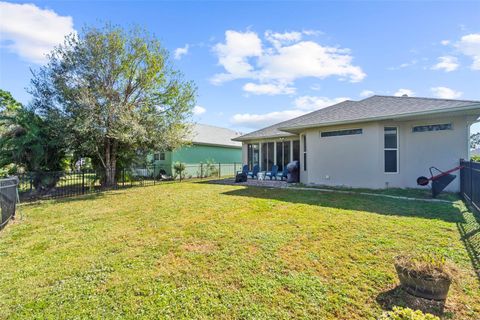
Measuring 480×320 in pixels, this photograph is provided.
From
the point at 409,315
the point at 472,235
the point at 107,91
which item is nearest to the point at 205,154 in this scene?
the point at 107,91

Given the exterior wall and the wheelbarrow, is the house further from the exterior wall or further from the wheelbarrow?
the wheelbarrow

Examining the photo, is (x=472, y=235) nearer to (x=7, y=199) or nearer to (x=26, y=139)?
(x=7, y=199)

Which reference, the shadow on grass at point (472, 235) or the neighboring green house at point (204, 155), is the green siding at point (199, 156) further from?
the shadow on grass at point (472, 235)

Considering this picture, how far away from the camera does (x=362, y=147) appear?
10.2 meters

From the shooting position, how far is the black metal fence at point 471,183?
6266 millimetres

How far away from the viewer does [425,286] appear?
267 cm

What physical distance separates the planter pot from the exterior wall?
8.00 metres

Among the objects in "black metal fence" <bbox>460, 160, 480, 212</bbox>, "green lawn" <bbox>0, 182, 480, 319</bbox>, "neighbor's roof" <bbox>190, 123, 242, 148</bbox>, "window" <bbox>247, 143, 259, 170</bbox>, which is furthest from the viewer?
"neighbor's roof" <bbox>190, 123, 242, 148</bbox>

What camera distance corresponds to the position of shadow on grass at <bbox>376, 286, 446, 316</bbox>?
262cm

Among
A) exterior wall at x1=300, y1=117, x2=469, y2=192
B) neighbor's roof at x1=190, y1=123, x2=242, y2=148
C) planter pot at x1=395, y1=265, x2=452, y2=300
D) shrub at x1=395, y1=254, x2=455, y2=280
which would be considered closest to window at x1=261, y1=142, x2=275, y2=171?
neighbor's roof at x1=190, y1=123, x2=242, y2=148

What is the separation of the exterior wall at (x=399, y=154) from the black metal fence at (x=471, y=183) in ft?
2.86

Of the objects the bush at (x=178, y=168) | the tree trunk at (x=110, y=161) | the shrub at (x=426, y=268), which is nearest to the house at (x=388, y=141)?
the shrub at (x=426, y=268)

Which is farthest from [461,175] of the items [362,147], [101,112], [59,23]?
[59,23]

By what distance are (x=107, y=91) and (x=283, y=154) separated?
10623 mm
